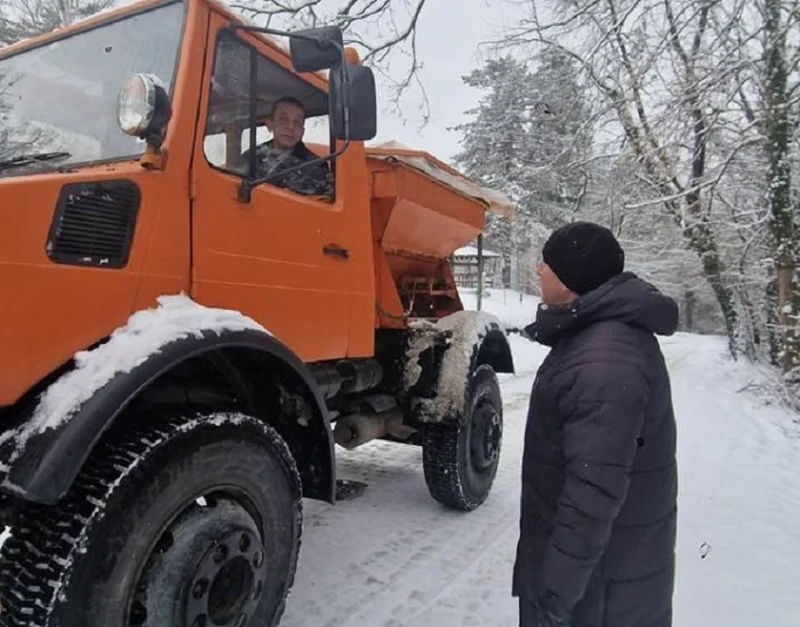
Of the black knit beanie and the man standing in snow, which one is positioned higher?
the black knit beanie

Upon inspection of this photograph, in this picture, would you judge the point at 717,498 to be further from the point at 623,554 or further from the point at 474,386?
the point at 623,554

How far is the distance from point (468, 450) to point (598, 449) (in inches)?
116

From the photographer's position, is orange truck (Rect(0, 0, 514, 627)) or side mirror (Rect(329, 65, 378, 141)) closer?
orange truck (Rect(0, 0, 514, 627))

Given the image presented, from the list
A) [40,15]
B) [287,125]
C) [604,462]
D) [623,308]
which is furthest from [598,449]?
[40,15]

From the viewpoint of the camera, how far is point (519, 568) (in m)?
2.20

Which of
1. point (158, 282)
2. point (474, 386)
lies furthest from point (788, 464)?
point (158, 282)

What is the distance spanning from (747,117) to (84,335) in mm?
12028

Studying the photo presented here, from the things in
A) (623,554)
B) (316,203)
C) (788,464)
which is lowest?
(788,464)

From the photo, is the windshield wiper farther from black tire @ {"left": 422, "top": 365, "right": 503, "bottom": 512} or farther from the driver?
black tire @ {"left": 422, "top": 365, "right": 503, "bottom": 512}

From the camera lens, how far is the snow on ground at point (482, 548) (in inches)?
Answer: 125

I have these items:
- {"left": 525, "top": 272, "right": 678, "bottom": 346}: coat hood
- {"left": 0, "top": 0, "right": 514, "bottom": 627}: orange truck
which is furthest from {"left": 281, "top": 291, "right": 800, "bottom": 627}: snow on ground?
{"left": 525, "top": 272, "right": 678, "bottom": 346}: coat hood

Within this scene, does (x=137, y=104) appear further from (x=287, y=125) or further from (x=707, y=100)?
(x=707, y=100)

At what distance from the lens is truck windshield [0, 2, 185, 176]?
2391 millimetres

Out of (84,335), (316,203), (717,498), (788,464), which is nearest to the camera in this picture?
(84,335)
